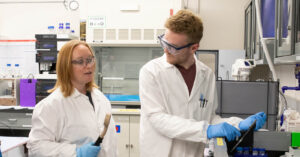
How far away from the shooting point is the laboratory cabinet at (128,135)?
3387 millimetres

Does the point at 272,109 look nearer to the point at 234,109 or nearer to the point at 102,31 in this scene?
the point at 234,109

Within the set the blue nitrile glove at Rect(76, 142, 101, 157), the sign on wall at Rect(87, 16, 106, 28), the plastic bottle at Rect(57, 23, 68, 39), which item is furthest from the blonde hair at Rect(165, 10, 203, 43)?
the plastic bottle at Rect(57, 23, 68, 39)

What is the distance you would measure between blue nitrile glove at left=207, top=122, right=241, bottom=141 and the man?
0.42ft

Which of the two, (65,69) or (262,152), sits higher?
(65,69)

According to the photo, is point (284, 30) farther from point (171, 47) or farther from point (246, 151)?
point (246, 151)

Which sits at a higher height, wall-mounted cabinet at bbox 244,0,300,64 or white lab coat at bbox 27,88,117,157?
wall-mounted cabinet at bbox 244,0,300,64

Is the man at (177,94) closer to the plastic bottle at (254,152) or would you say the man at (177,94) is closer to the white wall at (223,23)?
the plastic bottle at (254,152)

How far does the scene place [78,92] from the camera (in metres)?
1.45

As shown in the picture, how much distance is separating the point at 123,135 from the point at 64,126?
6.85 ft

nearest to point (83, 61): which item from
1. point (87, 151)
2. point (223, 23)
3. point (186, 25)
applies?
point (87, 151)

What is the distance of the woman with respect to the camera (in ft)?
4.27

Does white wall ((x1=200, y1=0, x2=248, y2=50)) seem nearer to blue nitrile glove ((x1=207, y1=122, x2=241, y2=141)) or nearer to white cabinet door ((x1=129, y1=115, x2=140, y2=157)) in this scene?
white cabinet door ((x1=129, y1=115, x2=140, y2=157))

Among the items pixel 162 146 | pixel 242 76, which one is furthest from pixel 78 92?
pixel 242 76

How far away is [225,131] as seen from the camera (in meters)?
1.16
